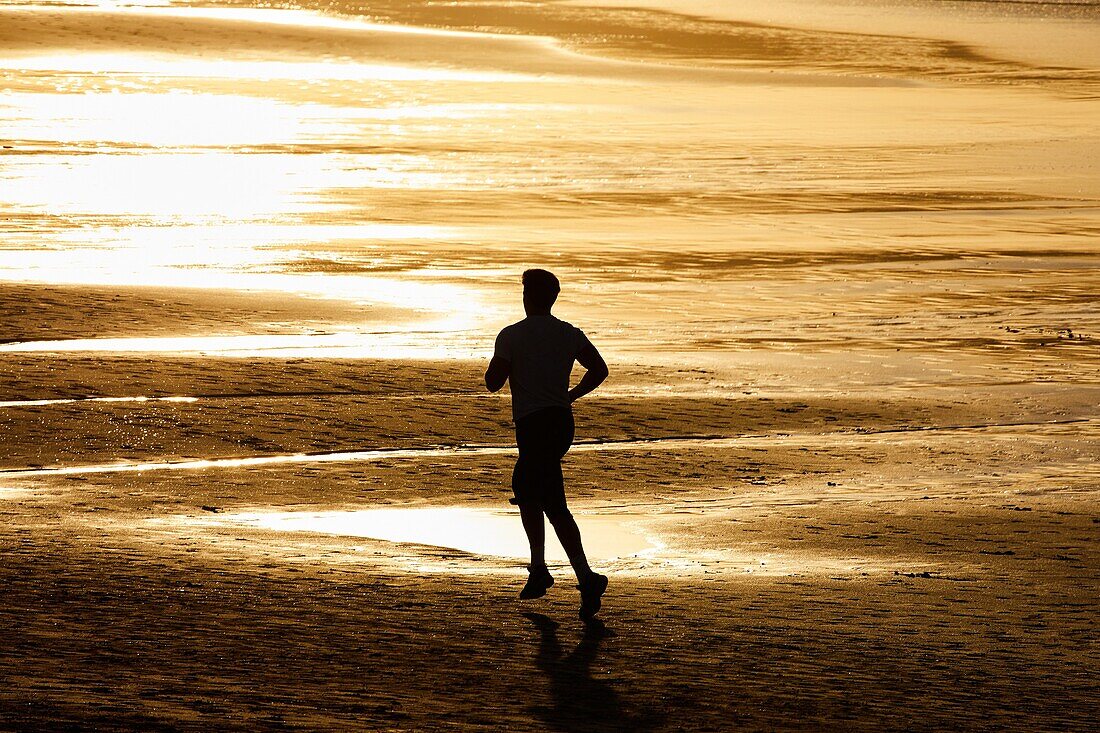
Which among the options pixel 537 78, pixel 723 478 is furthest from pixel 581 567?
pixel 537 78

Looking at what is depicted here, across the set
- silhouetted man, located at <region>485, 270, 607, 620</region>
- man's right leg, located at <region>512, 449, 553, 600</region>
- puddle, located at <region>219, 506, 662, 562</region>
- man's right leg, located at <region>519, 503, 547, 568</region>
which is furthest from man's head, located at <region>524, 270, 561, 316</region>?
puddle, located at <region>219, 506, 662, 562</region>

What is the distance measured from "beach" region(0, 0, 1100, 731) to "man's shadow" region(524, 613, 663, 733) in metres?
0.02

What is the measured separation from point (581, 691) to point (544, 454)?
1.16 meters

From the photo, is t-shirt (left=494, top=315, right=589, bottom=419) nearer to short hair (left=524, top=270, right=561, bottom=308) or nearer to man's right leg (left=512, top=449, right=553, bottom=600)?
short hair (left=524, top=270, right=561, bottom=308)

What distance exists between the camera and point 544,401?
757 centimetres

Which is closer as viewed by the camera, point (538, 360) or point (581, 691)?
point (581, 691)

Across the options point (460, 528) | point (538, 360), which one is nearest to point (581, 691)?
point (538, 360)

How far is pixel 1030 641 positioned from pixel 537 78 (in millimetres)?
29519

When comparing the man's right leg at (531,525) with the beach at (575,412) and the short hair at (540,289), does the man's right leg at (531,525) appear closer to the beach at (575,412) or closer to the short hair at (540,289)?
the beach at (575,412)

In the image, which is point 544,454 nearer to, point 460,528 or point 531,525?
point 531,525

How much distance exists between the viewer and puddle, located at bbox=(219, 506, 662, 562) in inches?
358

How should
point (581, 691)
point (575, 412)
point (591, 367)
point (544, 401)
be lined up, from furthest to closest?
point (575, 412) < point (591, 367) < point (544, 401) < point (581, 691)

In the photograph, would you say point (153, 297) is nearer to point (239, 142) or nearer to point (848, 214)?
point (848, 214)

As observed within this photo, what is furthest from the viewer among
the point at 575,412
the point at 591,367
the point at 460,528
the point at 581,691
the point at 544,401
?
the point at 575,412
